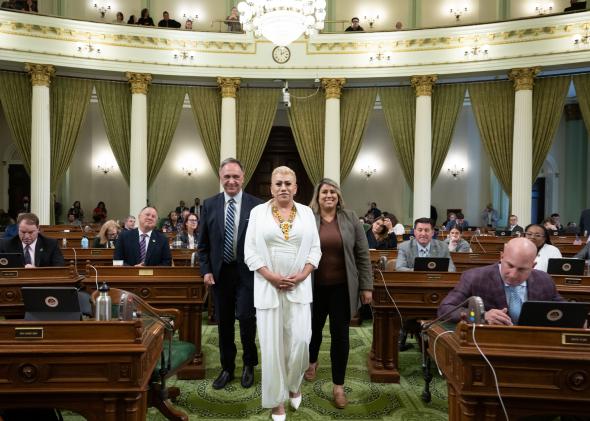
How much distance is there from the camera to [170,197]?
569 inches

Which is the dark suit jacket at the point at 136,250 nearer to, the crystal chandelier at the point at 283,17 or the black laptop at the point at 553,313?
the black laptop at the point at 553,313

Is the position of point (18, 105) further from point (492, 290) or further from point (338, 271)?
point (492, 290)

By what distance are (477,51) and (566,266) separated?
8.01m

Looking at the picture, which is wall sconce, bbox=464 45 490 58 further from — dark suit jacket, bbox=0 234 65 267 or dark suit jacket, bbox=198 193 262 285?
dark suit jacket, bbox=0 234 65 267

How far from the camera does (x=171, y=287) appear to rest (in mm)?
3773

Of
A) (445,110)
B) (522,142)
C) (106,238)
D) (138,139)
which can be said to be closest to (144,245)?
(106,238)

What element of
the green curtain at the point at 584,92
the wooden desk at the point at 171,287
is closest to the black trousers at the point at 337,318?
the wooden desk at the point at 171,287

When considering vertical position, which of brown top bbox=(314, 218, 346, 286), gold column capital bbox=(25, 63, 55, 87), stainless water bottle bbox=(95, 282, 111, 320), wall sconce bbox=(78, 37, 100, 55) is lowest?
stainless water bottle bbox=(95, 282, 111, 320)

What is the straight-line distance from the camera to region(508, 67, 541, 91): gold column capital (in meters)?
10.4

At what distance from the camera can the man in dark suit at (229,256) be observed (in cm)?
323

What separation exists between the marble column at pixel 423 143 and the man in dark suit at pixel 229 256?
28.5 ft

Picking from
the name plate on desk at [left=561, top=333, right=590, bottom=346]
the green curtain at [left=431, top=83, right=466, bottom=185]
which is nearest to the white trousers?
the name plate on desk at [left=561, top=333, right=590, bottom=346]

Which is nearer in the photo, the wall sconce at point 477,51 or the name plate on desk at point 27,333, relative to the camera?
the name plate on desk at point 27,333

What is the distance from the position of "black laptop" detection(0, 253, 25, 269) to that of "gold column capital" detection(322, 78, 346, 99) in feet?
29.2
